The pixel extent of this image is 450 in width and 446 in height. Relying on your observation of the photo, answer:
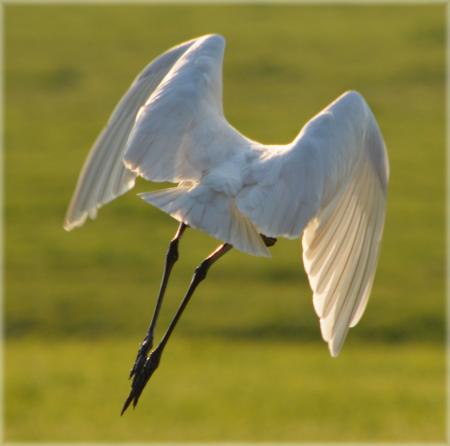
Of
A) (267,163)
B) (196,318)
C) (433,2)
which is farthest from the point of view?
(433,2)

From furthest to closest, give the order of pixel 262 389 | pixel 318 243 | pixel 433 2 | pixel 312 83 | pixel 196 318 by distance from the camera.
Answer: pixel 433 2
pixel 312 83
pixel 196 318
pixel 262 389
pixel 318 243

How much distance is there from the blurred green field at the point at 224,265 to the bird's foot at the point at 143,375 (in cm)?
1017

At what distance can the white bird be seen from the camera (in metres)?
4.75

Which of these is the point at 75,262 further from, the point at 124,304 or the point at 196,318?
the point at 196,318

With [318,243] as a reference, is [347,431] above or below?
below

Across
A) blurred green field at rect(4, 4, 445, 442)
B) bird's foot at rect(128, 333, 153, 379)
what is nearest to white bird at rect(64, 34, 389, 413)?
bird's foot at rect(128, 333, 153, 379)

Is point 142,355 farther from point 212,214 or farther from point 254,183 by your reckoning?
point 254,183

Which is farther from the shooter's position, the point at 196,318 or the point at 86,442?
the point at 196,318

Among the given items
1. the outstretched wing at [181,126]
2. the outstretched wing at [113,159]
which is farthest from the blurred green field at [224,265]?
the outstretched wing at [181,126]

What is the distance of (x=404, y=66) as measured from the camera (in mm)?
30797

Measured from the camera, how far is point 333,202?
5387 mm

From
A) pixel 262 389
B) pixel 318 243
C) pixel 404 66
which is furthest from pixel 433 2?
pixel 318 243

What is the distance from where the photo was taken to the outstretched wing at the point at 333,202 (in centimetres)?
485

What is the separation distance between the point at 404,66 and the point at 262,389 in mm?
15891
